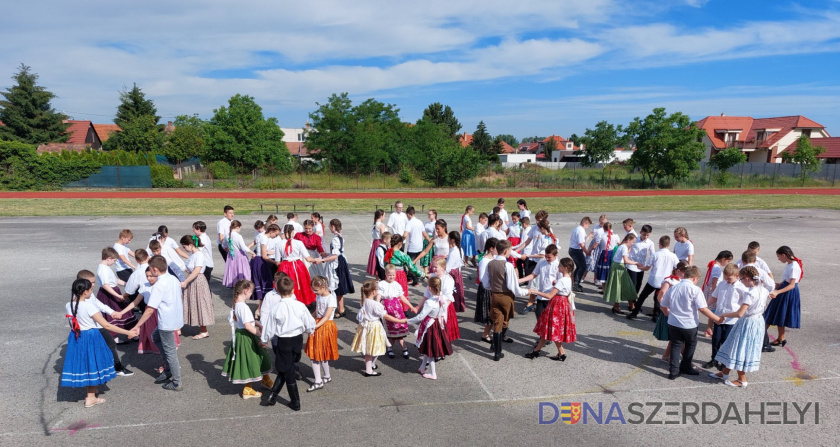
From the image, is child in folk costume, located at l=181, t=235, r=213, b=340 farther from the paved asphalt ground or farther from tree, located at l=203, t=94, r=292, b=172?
tree, located at l=203, t=94, r=292, b=172

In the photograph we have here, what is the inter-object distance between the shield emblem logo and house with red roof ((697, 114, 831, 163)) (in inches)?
2481

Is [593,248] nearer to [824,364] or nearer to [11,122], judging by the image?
[824,364]

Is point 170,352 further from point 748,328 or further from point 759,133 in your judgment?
point 759,133

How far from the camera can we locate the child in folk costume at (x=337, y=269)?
9.09 metres

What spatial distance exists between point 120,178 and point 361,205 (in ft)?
67.6

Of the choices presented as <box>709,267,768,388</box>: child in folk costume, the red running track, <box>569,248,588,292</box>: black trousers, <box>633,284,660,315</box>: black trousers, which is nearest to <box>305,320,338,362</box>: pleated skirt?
<box>709,267,768,388</box>: child in folk costume

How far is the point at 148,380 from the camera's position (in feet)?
21.5

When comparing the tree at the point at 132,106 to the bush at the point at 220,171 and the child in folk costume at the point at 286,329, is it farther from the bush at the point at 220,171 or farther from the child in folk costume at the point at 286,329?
the child in folk costume at the point at 286,329

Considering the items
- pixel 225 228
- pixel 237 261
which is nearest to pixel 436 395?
pixel 237 261

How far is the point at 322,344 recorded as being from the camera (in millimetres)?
6180

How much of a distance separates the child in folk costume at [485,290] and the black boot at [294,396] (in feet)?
10.1

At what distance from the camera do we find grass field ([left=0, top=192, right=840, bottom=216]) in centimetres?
2508

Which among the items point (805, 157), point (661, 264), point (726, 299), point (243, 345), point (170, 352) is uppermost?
point (805, 157)

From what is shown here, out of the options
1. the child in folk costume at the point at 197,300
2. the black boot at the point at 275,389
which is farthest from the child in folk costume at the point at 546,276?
the child in folk costume at the point at 197,300
